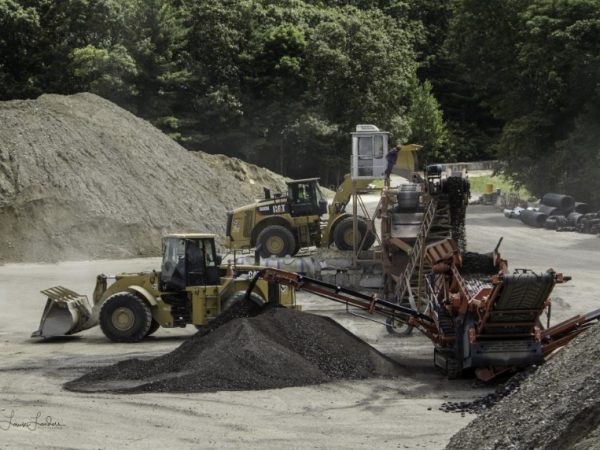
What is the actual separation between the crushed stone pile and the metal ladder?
9904 millimetres

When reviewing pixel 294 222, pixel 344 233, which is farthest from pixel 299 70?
pixel 344 233

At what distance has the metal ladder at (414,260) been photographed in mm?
22531

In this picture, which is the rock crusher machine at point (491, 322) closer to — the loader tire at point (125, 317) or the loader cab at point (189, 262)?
the loader cab at point (189, 262)

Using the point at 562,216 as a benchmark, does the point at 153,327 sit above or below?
below

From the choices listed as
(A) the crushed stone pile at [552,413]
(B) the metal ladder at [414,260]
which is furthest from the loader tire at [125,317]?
(A) the crushed stone pile at [552,413]

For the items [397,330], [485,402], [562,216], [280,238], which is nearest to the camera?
[485,402]

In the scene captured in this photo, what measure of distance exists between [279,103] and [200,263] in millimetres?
43196

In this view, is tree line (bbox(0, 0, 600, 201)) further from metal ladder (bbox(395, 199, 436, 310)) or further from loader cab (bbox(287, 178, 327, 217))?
metal ladder (bbox(395, 199, 436, 310))

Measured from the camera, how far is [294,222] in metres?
32.8

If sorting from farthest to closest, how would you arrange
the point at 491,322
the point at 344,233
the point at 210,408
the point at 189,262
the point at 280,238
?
the point at 280,238 < the point at 344,233 < the point at 189,262 < the point at 491,322 < the point at 210,408

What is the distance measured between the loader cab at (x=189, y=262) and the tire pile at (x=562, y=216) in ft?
86.5

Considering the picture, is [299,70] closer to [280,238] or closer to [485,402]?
[280,238]

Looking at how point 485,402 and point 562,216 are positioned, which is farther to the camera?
point 562,216

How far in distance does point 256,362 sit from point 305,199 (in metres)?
15.8
